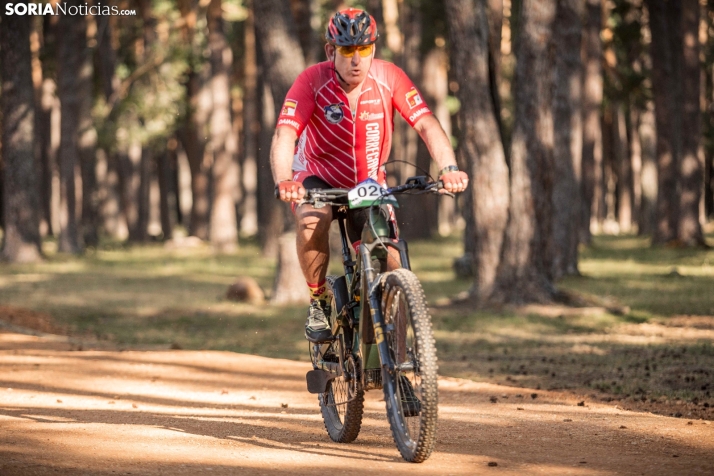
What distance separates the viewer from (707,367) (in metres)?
11.3

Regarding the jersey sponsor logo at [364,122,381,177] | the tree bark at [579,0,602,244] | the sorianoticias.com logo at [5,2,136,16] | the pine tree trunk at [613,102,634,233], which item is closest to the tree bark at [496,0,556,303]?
the jersey sponsor logo at [364,122,381,177]

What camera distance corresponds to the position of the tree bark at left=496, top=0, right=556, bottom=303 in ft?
53.9

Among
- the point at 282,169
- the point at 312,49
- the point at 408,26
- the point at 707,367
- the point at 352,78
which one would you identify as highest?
the point at 408,26

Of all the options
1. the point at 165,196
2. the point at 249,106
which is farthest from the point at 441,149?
the point at 165,196

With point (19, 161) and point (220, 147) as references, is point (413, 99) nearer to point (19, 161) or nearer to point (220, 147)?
point (19, 161)

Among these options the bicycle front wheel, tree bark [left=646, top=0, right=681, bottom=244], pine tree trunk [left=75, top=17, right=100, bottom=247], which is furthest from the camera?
pine tree trunk [left=75, top=17, right=100, bottom=247]

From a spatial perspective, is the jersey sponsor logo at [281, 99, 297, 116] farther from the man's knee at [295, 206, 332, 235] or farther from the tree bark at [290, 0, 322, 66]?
the tree bark at [290, 0, 322, 66]

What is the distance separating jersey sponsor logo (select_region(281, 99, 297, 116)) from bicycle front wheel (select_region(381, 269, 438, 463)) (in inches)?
49.9

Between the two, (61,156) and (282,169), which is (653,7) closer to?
(61,156)

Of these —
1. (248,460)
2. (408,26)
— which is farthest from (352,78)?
(408,26)

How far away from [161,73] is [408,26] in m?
10.2

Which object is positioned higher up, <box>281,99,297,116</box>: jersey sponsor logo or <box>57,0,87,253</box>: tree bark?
<box>57,0,87,253</box>: tree bark

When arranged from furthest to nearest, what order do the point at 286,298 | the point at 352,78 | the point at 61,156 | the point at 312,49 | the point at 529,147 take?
1. the point at 61,156
2. the point at 312,49
3. the point at 286,298
4. the point at 529,147
5. the point at 352,78

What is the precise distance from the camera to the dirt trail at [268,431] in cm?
578
